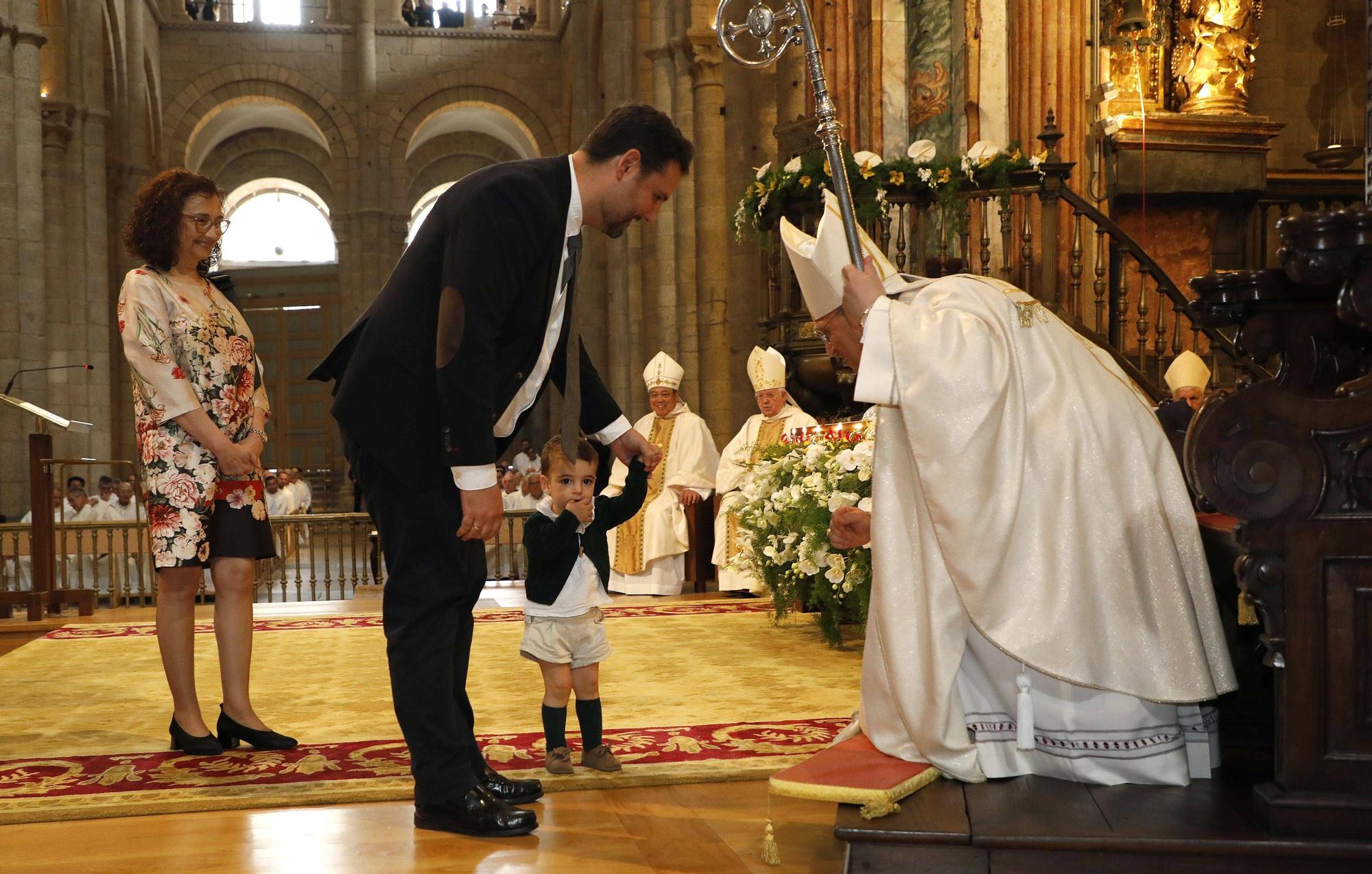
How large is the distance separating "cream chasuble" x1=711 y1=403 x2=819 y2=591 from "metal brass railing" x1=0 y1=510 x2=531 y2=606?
133 centimetres

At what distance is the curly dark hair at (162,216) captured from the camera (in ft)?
12.9

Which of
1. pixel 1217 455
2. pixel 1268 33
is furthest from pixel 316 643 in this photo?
pixel 1268 33

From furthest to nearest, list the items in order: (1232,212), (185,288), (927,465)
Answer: (1232,212) < (185,288) < (927,465)

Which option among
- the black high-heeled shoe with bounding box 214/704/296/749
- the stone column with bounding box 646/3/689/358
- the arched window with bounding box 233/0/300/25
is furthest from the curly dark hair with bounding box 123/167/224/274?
the arched window with bounding box 233/0/300/25

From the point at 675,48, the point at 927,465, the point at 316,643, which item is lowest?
the point at 316,643

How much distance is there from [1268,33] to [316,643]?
1009 centimetres

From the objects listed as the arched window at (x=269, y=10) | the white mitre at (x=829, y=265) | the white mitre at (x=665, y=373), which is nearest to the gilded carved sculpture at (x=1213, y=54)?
the white mitre at (x=665, y=373)

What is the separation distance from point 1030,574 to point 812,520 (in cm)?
296

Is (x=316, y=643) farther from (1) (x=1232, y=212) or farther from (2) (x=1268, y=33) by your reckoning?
(2) (x=1268, y=33)

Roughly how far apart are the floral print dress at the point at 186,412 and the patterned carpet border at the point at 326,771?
613mm

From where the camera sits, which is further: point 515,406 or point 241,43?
point 241,43

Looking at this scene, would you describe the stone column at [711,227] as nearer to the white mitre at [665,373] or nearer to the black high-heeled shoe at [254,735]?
the white mitre at [665,373]

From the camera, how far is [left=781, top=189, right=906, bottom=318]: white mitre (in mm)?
2953

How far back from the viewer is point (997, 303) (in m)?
2.75
